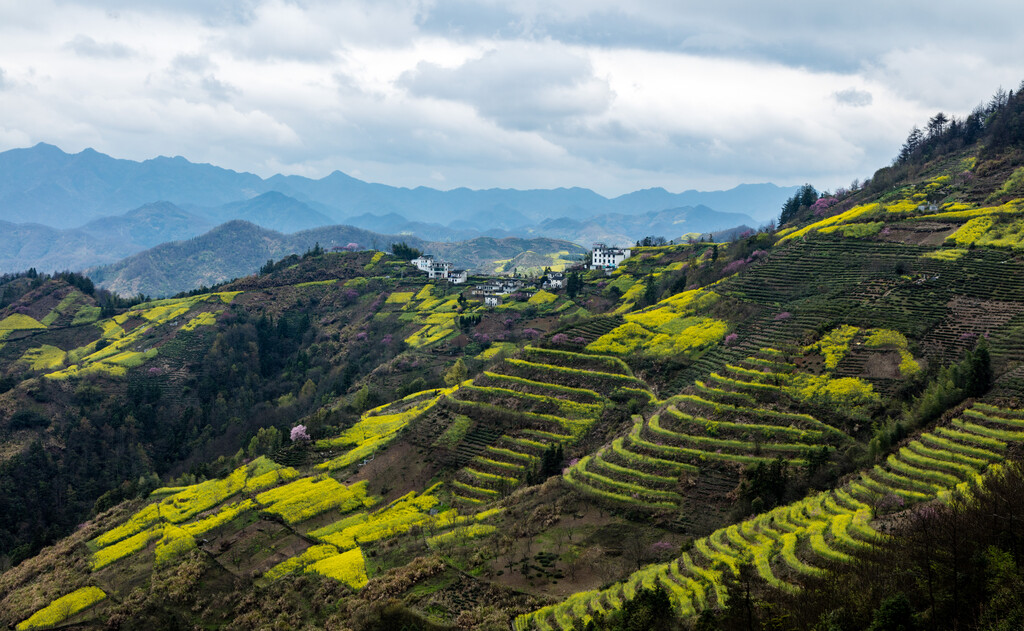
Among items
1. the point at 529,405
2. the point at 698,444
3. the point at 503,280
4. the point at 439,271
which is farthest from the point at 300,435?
the point at 439,271

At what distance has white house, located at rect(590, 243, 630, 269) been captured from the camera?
120 meters

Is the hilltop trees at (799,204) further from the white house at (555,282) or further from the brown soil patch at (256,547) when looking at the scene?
the brown soil patch at (256,547)

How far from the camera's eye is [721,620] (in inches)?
795

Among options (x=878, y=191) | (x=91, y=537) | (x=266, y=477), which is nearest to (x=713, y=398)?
(x=266, y=477)

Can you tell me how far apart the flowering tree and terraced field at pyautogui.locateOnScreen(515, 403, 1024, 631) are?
121 feet

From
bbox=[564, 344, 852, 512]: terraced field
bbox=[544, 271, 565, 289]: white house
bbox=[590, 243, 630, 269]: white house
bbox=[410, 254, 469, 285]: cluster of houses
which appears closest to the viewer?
bbox=[564, 344, 852, 512]: terraced field

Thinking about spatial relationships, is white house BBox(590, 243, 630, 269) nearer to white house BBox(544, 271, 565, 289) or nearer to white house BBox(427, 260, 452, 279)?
white house BBox(544, 271, 565, 289)

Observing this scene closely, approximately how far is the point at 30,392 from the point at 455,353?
51342mm

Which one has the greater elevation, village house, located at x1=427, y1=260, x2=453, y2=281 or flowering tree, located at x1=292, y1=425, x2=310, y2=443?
village house, located at x1=427, y1=260, x2=453, y2=281

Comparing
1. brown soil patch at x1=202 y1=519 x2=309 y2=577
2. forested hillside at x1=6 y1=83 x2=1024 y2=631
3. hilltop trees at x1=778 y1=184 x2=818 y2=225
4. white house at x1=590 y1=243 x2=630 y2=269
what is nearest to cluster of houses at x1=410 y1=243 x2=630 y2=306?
white house at x1=590 y1=243 x2=630 y2=269

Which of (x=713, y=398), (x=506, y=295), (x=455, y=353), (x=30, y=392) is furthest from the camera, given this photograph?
(x=506, y=295)

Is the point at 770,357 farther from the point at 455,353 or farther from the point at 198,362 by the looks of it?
the point at 198,362

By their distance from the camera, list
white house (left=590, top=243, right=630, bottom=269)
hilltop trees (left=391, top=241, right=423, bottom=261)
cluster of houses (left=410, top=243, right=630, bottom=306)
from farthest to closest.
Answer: hilltop trees (left=391, top=241, right=423, bottom=261) < white house (left=590, top=243, right=630, bottom=269) < cluster of houses (left=410, top=243, right=630, bottom=306)

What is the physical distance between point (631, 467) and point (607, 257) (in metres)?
89.4
